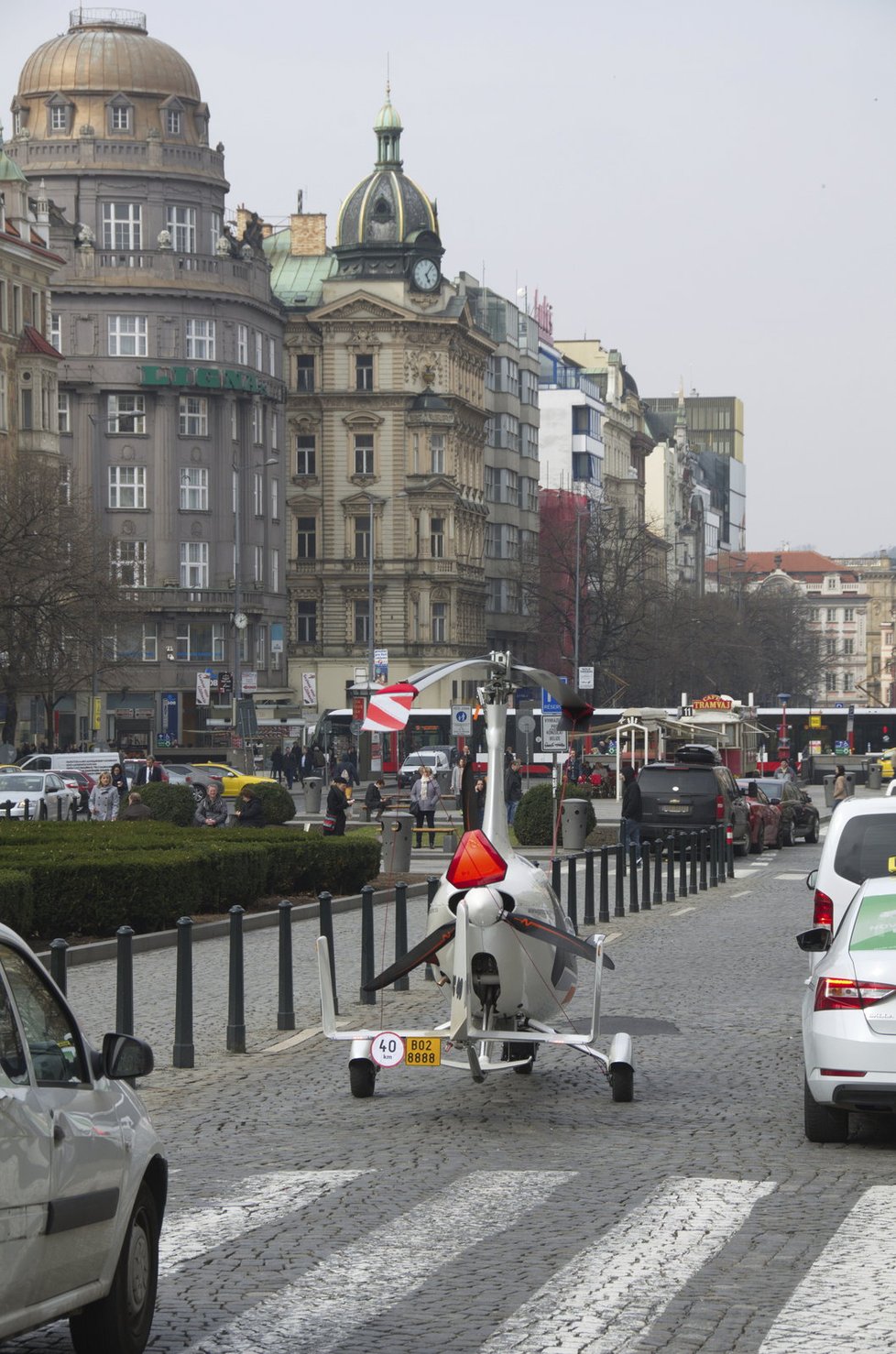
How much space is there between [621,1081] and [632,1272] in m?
4.27

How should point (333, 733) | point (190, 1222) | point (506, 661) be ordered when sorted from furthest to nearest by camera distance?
1. point (333, 733)
2. point (506, 661)
3. point (190, 1222)

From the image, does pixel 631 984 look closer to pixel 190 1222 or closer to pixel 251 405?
pixel 190 1222

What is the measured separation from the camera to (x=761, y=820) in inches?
1810

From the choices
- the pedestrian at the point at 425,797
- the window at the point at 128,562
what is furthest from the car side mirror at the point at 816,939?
the window at the point at 128,562

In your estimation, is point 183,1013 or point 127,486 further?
point 127,486

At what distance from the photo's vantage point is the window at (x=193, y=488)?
311 feet

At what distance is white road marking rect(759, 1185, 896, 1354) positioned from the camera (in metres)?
7.40

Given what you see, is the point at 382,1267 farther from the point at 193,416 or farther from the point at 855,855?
the point at 193,416

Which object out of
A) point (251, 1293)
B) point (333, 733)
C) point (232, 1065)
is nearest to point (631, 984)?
point (232, 1065)

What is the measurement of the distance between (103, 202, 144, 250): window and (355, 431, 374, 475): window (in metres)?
22.5

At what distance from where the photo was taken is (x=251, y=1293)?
322 inches

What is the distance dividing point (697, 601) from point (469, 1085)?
116691 mm

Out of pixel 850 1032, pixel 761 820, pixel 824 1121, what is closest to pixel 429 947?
pixel 824 1121

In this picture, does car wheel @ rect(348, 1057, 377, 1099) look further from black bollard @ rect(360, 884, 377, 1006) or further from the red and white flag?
black bollard @ rect(360, 884, 377, 1006)
